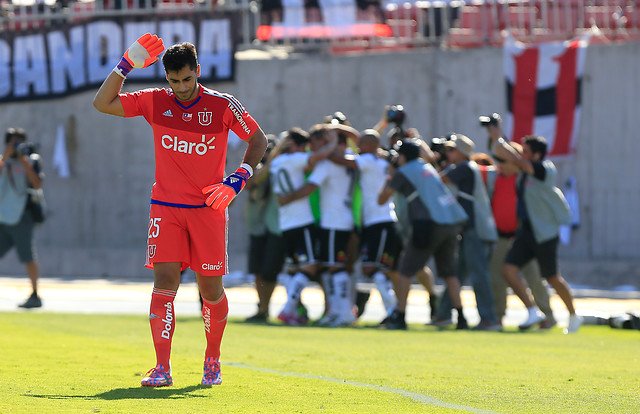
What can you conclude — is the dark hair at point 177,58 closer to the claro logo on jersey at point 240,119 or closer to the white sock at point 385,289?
the claro logo on jersey at point 240,119

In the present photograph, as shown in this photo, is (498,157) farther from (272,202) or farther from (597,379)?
(597,379)

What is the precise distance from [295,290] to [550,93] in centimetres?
984

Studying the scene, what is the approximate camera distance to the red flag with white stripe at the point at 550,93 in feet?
82.2

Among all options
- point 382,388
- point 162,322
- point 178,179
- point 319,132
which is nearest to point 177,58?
point 178,179

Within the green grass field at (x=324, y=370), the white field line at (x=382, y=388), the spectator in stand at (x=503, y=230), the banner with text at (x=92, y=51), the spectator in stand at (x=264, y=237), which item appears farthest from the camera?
the banner with text at (x=92, y=51)

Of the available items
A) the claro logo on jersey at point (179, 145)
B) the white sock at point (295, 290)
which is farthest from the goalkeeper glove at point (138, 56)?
the white sock at point (295, 290)

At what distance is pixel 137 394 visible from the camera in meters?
8.46

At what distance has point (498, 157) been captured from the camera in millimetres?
16203

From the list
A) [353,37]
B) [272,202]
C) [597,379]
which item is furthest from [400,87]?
[597,379]

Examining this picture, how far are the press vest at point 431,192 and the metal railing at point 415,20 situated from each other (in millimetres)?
10056

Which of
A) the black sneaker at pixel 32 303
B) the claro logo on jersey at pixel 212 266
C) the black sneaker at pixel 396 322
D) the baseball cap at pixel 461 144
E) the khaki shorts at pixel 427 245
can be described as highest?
the claro logo on jersey at pixel 212 266

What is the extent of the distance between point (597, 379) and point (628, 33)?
53.6ft

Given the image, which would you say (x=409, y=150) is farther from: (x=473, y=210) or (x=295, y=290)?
(x=295, y=290)

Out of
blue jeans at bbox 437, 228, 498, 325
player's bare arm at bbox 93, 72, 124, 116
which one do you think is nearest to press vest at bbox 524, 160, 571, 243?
blue jeans at bbox 437, 228, 498, 325
